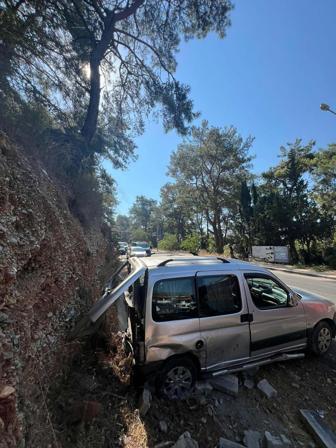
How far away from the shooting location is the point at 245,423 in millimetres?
2979

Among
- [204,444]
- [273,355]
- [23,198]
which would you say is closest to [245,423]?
[204,444]

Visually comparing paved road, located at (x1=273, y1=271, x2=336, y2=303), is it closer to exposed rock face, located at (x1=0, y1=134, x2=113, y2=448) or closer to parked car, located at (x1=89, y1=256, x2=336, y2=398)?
parked car, located at (x1=89, y1=256, x2=336, y2=398)

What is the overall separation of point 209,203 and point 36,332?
3414 cm

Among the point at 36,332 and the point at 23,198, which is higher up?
the point at 23,198

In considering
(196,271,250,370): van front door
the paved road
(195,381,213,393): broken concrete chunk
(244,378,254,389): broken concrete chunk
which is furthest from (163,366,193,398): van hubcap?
the paved road

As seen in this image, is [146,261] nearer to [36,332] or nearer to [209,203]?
[36,332]

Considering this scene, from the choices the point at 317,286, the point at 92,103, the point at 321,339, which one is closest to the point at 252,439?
the point at 321,339

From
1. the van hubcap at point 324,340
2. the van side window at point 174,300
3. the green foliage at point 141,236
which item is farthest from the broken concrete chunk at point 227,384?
the green foliage at point 141,236

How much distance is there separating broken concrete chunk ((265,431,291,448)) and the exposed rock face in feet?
6.77

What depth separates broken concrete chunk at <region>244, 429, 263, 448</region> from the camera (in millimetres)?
2649

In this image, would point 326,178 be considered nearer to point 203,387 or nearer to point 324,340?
point 324,340

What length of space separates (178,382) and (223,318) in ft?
3.17

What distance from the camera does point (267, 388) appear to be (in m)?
3.43

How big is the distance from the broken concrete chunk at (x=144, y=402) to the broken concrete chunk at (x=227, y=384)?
913 mm
